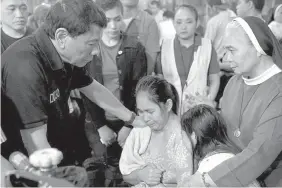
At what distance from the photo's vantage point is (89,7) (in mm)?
1653

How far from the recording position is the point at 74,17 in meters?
1.62

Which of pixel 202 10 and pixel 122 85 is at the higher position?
pixel 202 10

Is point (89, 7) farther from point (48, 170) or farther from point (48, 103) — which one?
point (48, 170)

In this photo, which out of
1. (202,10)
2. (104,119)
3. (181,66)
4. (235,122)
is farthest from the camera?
(202,10)

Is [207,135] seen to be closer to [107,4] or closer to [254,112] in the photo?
[254,112]

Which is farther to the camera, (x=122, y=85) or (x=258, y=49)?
(x=122, y=85)

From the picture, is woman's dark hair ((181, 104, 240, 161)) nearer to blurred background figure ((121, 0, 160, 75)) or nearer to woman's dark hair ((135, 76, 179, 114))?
woman's dark hair ((135, 76, 179, 114))

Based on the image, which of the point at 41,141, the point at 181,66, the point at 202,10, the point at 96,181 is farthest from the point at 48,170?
the point at 202,10

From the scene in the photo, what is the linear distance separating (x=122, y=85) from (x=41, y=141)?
127 cm

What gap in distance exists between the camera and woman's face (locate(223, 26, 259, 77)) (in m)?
1.71

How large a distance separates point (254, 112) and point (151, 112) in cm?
53

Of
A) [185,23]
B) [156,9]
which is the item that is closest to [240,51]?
[185,23]

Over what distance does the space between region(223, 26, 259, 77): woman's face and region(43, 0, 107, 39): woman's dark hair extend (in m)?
0.55

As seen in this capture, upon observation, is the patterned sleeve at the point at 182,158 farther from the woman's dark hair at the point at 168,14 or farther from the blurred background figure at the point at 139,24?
the woman's dark hair at the point at 168,14
